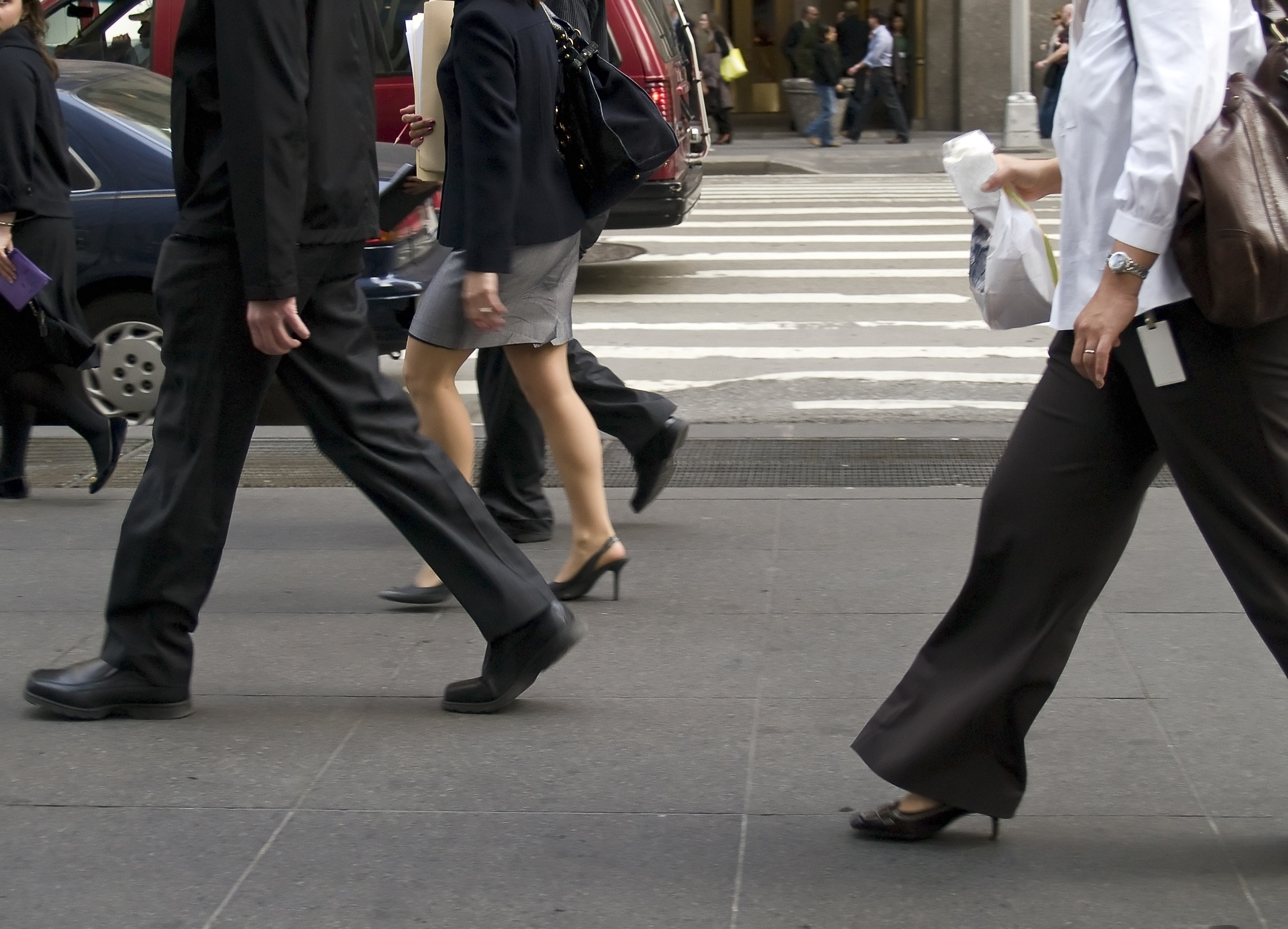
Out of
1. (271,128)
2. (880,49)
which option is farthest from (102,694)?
(880,49)

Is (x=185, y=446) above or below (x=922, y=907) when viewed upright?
above

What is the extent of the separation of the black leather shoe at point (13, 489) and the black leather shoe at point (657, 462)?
2206mm

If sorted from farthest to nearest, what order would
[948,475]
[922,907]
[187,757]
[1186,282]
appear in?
1. [948,475]
2. [187,757]
3. [922,907]
4. [1186,282]

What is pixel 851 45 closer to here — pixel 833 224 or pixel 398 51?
pixel 833 224

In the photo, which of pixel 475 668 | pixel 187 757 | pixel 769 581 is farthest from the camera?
pixel 769 581

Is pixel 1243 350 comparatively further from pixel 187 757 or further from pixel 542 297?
pixel 187 757

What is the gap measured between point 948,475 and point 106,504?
3.00 meters

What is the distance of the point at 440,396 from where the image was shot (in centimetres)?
450

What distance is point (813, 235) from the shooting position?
45.5 ft

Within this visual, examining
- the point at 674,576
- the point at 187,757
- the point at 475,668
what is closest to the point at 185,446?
the point at 187,757

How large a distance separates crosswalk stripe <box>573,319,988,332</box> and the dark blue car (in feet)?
7.97

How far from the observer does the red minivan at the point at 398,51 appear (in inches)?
441

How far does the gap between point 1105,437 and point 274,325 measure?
167 cm

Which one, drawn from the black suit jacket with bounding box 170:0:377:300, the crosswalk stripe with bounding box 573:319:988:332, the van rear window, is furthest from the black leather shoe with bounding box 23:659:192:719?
the van rear window
